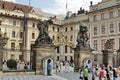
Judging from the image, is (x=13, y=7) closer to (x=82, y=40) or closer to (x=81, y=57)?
(x=82, y=40)

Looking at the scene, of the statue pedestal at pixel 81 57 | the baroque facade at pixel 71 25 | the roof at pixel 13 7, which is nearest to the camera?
the statue pedestal at pixel 81 57

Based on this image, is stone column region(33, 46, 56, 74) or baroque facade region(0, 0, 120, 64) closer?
stone column region(33, 46, 56, 74)

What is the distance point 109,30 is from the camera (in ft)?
179

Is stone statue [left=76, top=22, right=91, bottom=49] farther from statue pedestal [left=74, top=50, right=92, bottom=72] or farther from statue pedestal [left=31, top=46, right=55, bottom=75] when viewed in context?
statue pedestal [left=31, top=46, right=55, bottom=75]

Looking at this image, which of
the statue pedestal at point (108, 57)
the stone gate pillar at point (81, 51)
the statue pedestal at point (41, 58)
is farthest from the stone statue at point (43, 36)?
the statue pedestal at point (108, 57)

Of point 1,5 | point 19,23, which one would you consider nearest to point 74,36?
point 19,23

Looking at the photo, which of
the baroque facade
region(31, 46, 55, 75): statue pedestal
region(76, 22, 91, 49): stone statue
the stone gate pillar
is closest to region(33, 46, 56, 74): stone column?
region(31, 46, 55, 75): statue pedestal

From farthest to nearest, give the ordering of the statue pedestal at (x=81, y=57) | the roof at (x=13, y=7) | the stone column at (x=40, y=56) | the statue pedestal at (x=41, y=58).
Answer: the roof at (x=13, y=7) < the statue pedestal at (x=81, y=57) < the stone column at (x=40, y=56) < the statue pedestal at (x=41, y=58)

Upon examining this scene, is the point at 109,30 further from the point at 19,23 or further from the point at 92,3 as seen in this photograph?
the point at 19,23

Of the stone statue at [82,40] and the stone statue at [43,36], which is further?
the stone statue at [82,40]

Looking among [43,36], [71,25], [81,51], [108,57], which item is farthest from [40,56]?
[71,25]

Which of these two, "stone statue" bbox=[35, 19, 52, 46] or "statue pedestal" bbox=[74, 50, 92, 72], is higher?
"stone statue" bbox=[35, 19, 52, 46]

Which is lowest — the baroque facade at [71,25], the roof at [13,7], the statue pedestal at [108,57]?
the statue pedestal at [108,57]

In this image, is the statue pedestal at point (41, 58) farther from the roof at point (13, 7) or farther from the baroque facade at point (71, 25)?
the roof at point (13, 7)
